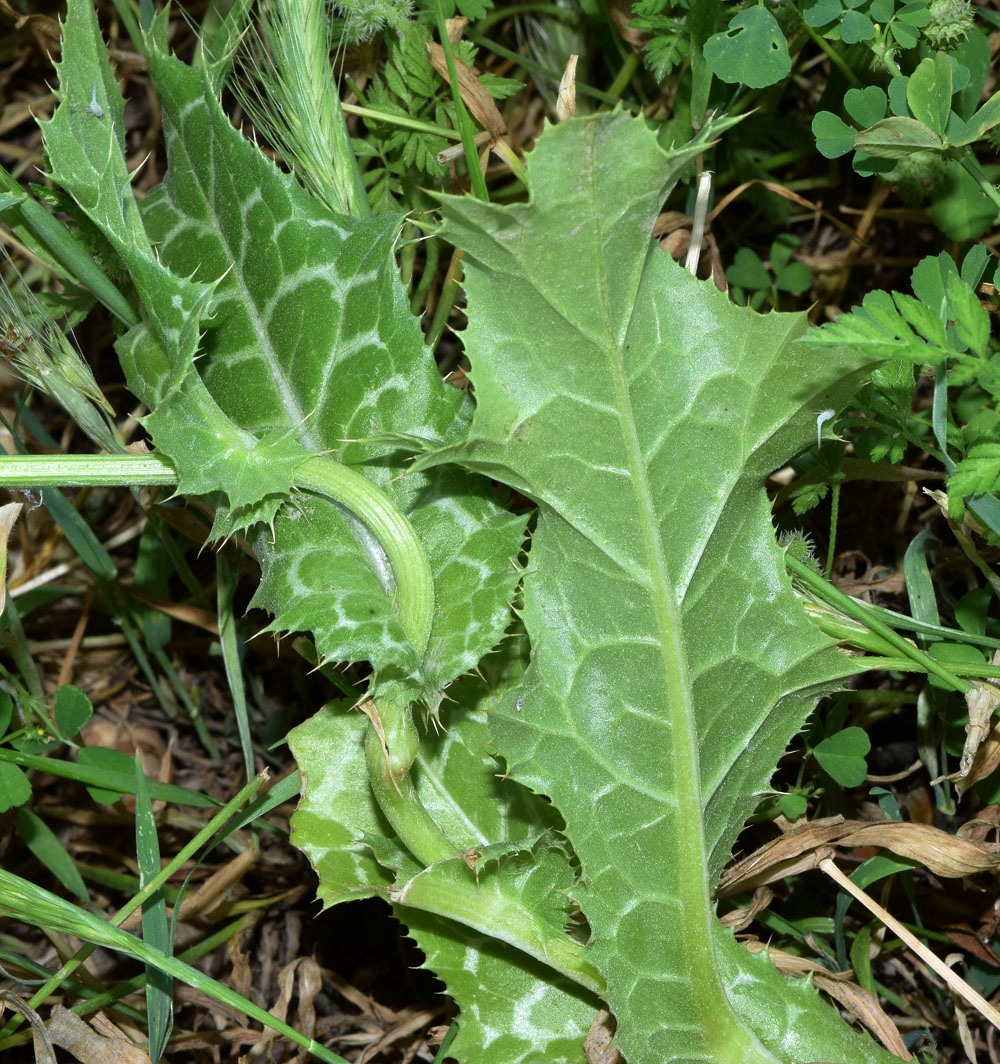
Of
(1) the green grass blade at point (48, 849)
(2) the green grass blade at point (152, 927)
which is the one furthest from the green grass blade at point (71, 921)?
(1) the green grass blade at point (48, 849)

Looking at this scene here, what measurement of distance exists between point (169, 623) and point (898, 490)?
78.7 inches

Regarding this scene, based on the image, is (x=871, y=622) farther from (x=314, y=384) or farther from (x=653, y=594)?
(x=314, y=384)

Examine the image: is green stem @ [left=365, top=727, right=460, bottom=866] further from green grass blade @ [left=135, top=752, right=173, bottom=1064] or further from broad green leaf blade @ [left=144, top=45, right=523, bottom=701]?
green grass blade @ [left=135, top=752, right=173, bottom=1064]

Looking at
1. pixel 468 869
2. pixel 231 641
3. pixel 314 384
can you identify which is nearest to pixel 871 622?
pixel 468 869

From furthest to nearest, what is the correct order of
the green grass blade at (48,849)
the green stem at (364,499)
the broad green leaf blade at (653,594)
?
the green grass blade at (48,849) → the green stem at (364,499) → the broad green leaf blade at (653,594)

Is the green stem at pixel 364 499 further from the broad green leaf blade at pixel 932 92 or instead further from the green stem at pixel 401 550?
the broad green leaf blade at pixel 932 92

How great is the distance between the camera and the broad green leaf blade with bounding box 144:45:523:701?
213cm

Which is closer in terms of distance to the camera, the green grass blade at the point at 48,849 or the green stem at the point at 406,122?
the green stem at the point at 406,122

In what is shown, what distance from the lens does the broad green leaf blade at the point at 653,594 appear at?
1.94m

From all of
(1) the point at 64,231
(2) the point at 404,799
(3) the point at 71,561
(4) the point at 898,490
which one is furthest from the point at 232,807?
(4) the point at 898,490

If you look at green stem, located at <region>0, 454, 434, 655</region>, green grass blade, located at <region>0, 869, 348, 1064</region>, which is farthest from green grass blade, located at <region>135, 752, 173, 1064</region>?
green stem, located at <region>0, 454, 434, 655</region>

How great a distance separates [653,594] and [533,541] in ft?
0.81

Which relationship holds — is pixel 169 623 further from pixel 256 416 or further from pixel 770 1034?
pixel 770 1034

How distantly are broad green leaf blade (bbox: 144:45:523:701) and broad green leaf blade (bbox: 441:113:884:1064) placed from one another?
19 centimetres
